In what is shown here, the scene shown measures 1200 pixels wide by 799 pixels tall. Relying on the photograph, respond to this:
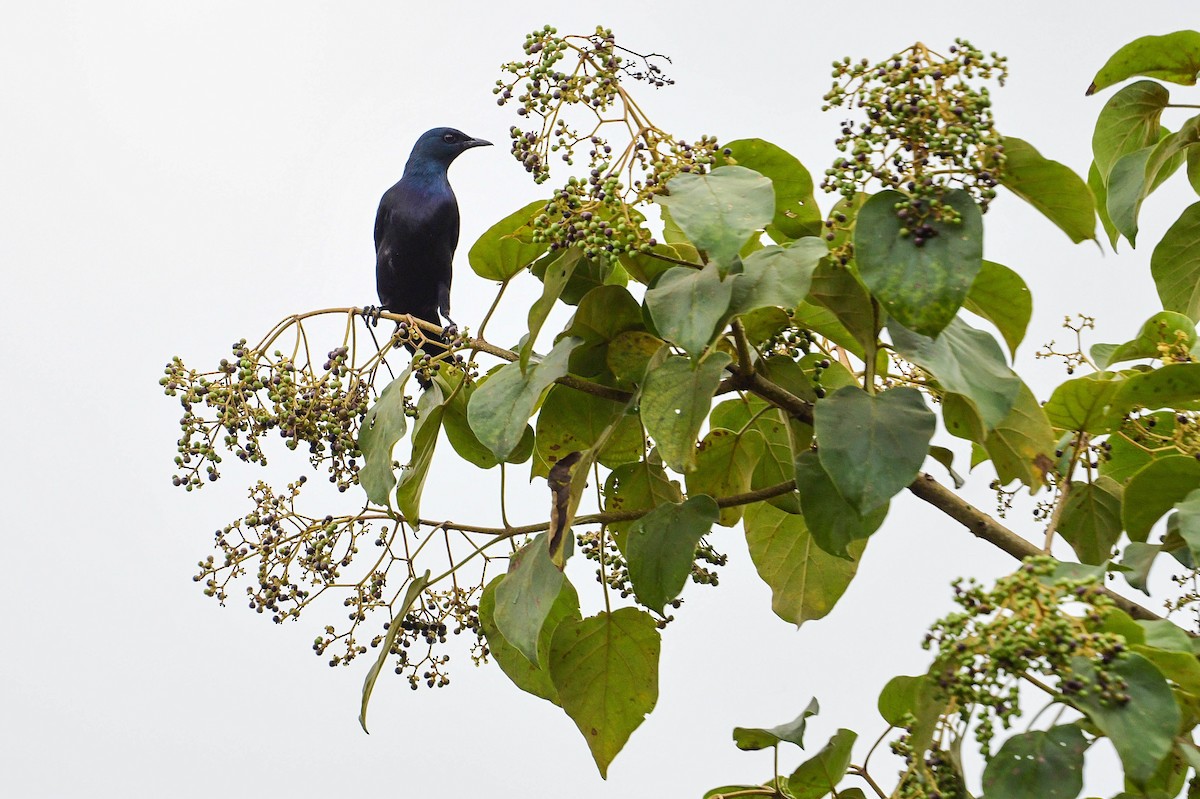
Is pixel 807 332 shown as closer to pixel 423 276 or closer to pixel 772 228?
pixel 772 228

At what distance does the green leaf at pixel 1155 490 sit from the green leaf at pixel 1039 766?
405mm

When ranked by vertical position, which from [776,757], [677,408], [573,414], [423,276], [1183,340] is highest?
[423,276]

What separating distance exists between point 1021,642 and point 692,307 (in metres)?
0.43

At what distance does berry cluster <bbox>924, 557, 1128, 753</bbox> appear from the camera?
42.8 inches

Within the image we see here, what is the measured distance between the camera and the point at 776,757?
1.66 metres

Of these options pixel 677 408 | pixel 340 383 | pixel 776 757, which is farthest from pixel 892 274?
pixel 340 383

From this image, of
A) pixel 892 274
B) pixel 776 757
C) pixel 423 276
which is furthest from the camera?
pixel 423 276

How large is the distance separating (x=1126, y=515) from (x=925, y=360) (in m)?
0.42

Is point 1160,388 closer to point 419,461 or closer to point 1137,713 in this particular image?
point 1137,713

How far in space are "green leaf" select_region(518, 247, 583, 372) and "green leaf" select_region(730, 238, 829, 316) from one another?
229mm

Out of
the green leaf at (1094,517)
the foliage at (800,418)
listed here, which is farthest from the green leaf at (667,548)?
the green leaf at (1094,517)

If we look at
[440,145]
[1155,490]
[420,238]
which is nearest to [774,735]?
[1155,490]

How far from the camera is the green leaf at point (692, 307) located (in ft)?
4.05

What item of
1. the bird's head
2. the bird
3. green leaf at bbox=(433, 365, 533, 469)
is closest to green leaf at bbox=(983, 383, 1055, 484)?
green leaf at bbox=(433, 365, 533, 469)
